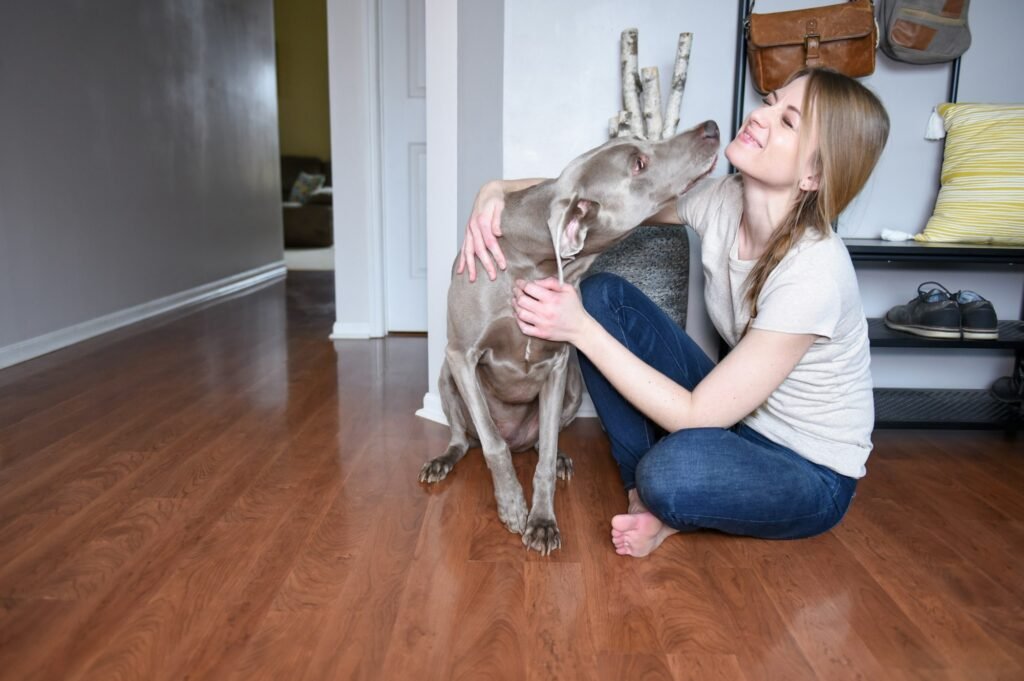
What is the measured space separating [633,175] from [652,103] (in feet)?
2.92

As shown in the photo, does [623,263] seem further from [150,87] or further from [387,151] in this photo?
[150,87]

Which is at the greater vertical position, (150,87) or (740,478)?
(150,87)

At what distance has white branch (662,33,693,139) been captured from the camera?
8.05ft

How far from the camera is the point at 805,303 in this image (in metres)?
1.49

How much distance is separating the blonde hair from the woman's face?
2cm

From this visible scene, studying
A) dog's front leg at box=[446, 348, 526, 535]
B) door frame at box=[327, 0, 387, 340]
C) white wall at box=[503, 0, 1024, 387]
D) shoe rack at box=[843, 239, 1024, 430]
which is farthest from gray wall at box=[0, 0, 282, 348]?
shoe rack at box=[843, 239, 1024, 430]

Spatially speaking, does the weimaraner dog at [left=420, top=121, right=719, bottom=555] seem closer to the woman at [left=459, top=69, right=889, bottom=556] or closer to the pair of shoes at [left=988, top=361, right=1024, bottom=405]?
the woman at [left=459, top=69, right=889, bottom=556]

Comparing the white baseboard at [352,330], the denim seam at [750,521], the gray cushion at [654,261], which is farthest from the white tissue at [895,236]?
the white baseboard at [352,330]

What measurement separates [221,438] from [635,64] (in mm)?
1714

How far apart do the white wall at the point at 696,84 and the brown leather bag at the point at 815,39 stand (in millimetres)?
205

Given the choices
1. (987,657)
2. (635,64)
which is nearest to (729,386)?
(987,657)

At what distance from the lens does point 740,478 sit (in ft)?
5.21

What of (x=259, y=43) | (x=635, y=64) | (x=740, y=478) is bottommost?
(x=740, y=478)

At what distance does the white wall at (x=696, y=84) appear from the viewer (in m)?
2.65
